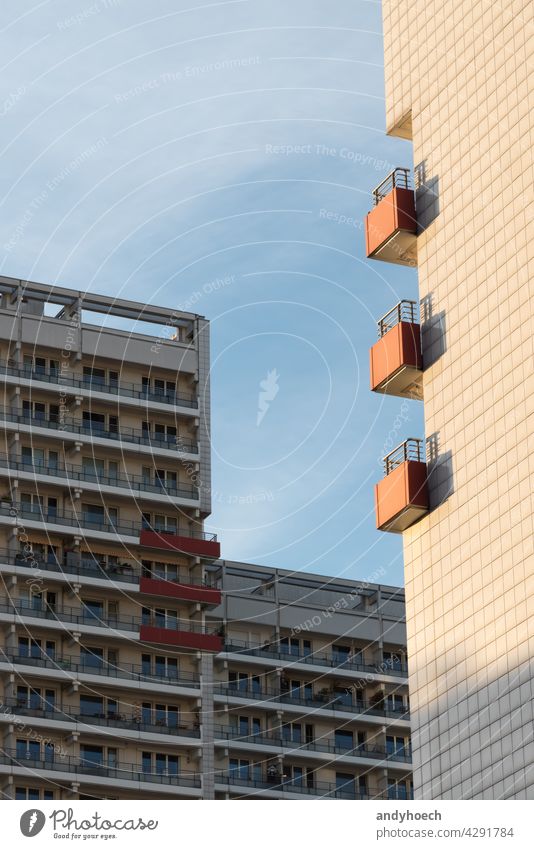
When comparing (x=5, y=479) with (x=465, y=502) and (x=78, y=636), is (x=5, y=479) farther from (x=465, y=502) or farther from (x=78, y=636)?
(x=465, y=502)

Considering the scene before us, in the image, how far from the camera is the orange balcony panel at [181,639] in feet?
335

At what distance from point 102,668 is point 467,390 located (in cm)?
4737

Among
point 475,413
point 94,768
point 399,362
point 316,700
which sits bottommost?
point 475,413

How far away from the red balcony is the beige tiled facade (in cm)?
4445

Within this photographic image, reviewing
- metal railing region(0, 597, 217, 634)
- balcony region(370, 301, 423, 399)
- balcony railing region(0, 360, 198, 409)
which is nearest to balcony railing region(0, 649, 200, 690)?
metal railing region(0, 597, 217, 634)

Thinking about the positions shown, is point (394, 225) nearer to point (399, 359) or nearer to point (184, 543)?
point (399, 359)

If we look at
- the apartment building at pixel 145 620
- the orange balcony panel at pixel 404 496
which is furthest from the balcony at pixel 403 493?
the apartment building at pixel 145 620

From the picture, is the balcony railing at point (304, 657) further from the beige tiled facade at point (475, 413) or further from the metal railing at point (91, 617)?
the beige tiled facade at point (475, 413)

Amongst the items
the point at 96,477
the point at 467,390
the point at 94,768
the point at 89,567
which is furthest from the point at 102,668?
the point at 467,390

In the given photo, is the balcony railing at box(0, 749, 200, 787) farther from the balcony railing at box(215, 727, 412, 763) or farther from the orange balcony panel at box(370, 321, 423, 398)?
the orange balcony panel at box(370, 321, 423, 398)

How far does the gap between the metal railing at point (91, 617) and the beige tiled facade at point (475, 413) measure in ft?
142

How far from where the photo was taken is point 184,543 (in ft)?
344

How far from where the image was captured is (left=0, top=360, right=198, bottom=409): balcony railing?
4139 inches

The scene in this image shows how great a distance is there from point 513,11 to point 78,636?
168ft
